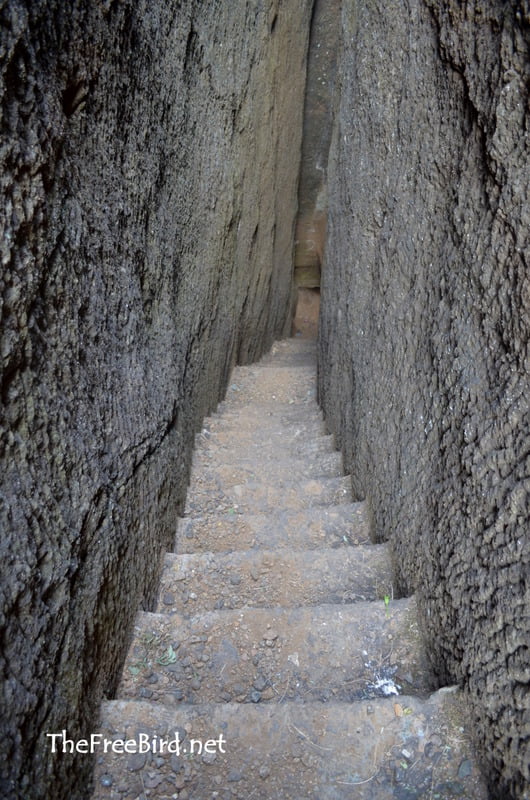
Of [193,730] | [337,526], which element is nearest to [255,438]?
[337,526]

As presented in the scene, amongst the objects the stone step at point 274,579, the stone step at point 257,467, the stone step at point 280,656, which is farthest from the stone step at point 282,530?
the stone step at point 280,656

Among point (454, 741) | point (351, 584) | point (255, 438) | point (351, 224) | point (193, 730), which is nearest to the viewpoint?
point (454, 741)

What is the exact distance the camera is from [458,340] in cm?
165

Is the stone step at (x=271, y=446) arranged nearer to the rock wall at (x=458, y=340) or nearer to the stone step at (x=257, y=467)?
the stone step at (x=257, y=467)

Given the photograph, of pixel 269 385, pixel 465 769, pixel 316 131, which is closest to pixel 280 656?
pixel 465 769

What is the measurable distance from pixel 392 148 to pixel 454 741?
2144 millimetres

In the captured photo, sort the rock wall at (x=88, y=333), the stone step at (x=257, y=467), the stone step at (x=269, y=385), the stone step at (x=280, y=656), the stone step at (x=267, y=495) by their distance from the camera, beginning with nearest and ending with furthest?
the rock wall at (x=88, y=333) → the stone step at (x=280, y=656) → the stone step at (x=267, y=495) → the stone step at (x=257, y=467) → the stone step at (x=269, y=385)

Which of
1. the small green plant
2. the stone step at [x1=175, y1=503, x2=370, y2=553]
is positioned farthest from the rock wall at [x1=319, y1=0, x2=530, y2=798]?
the small green plant

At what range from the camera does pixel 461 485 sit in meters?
1.62

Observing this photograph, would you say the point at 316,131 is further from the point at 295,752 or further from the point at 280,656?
the point at 295,752

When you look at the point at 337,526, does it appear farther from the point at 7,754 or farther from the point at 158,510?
the point at 7,754

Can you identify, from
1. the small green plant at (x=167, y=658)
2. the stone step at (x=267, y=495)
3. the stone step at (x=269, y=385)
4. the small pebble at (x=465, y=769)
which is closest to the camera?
the small pebble at (x=465, y=769)

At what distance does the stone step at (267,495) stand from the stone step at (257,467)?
0.10m

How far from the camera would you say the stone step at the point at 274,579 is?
2.38m
